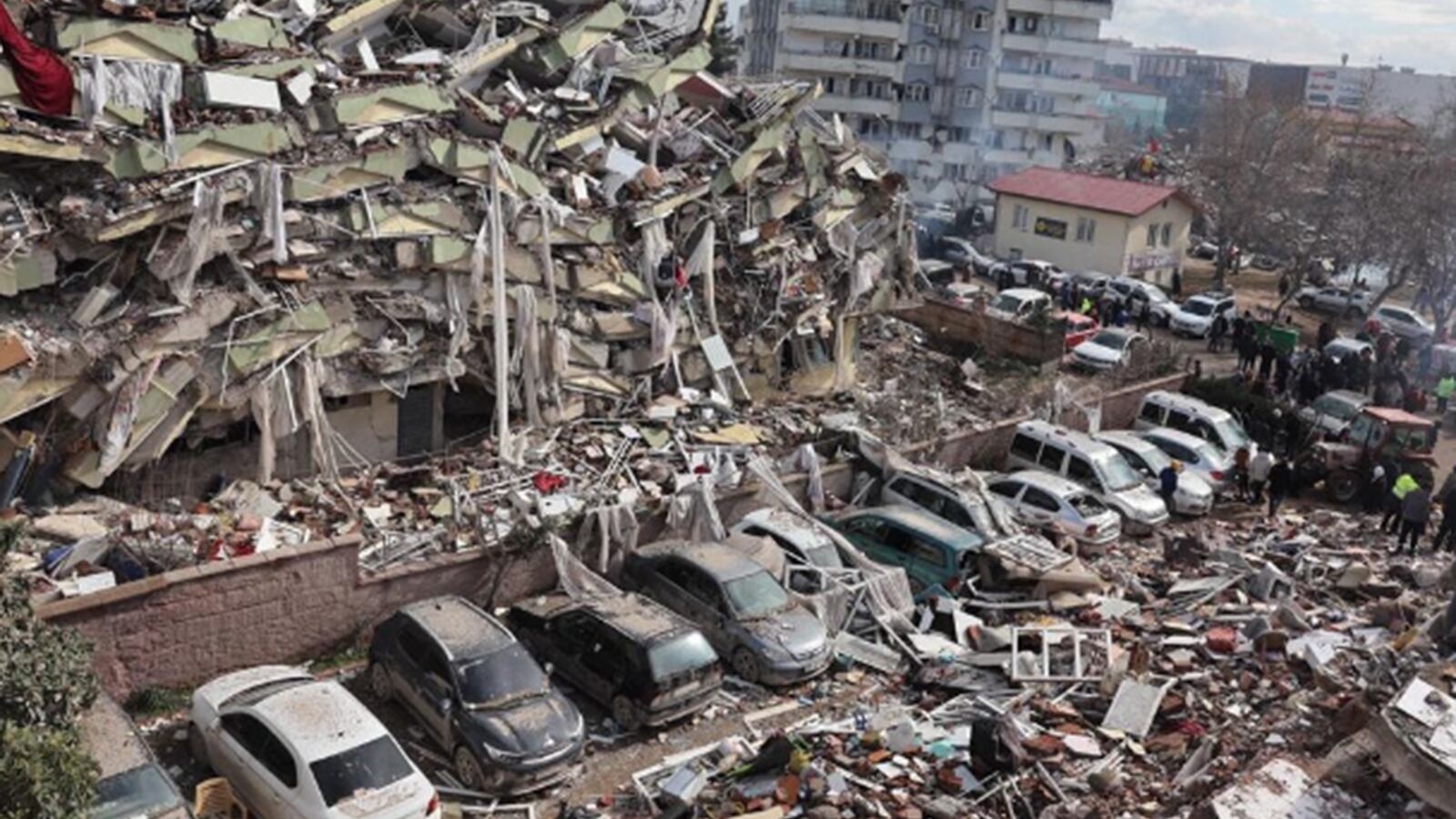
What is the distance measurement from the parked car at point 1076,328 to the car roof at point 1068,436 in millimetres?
8386

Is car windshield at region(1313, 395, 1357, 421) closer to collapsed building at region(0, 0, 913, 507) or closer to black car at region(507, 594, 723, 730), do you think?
collapsed building at region(0, 0, 913, 507)

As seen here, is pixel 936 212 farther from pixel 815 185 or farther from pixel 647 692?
pixel 647 692

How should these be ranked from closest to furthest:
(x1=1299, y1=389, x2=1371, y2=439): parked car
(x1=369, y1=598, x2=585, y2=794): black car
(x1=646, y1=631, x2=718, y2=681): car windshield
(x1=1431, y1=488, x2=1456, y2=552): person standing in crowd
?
(x1=369, y1=598, x2=585, y2=794): black car
(x1=646, y1=631, x2=718, y2=681): car windshield
(x1=1431, y1=488, x2=1456, y2=552): person standing in crowd
(x1=1299, y1=389, x2=1371, y2=439): parked car

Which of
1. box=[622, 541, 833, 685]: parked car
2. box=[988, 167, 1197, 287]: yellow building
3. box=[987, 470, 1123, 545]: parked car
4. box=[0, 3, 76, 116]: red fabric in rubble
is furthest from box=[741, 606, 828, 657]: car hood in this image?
box=[988, 167, 1197, 287]: yellow building

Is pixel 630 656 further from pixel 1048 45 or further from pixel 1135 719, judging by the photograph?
pixel 1048 45

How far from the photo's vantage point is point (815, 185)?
1024 inches

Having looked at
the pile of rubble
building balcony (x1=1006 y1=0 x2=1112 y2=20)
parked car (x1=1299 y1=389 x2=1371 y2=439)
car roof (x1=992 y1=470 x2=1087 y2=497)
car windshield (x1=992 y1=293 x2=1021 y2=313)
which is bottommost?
the pile of rubble

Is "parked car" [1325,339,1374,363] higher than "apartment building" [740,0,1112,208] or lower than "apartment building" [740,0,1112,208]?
lower

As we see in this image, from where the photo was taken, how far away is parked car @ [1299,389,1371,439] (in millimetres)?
25609

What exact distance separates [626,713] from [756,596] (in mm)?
2494

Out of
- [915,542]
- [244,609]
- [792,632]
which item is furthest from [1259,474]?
[244,609]

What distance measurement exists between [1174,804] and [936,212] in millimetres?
46086

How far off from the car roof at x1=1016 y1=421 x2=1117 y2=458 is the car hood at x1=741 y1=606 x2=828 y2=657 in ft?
26.1

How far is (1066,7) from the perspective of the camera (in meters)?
62.7
